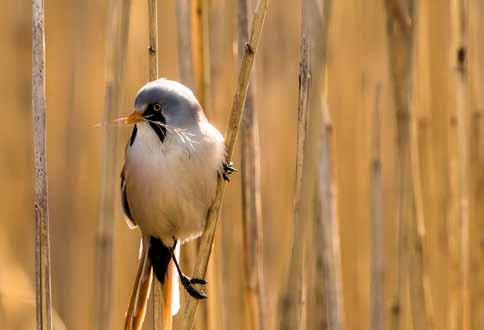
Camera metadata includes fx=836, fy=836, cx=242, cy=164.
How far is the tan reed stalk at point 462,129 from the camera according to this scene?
204cm

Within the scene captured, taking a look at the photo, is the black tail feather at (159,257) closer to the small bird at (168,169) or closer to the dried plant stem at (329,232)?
the small bird at (168,169)

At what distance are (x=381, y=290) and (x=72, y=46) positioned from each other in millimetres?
1509

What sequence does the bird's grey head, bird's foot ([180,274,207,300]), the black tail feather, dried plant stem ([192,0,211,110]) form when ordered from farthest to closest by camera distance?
the black tail feather → dried plant stem ([192,0,211,110]) → the bird's grey head → bird's foot ([180,274,207,300])

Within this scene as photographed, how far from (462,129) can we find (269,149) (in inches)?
36.6

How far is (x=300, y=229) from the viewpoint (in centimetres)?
141

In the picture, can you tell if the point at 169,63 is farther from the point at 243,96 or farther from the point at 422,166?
the point at 243,96

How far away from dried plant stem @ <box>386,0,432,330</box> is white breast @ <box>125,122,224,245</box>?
40 centimetres

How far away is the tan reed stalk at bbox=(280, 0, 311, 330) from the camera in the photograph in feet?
4.54

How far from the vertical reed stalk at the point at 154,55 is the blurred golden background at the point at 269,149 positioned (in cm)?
51

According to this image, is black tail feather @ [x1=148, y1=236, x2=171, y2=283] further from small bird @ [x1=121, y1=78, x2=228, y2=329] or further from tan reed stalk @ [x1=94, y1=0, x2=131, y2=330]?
tan reed stalk @ [x1=94, y1=0, x2=131, y2=330]

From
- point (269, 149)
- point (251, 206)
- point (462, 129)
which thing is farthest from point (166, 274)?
point (269, 149)

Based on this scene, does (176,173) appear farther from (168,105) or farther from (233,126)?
(233,126)

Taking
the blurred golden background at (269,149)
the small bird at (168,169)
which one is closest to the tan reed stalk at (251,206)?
the small bird at (168,169)

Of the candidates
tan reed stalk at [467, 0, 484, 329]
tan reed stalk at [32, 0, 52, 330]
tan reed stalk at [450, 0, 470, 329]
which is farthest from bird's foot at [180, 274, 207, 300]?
tan reed stalk at [467, 0, 484, 329]
